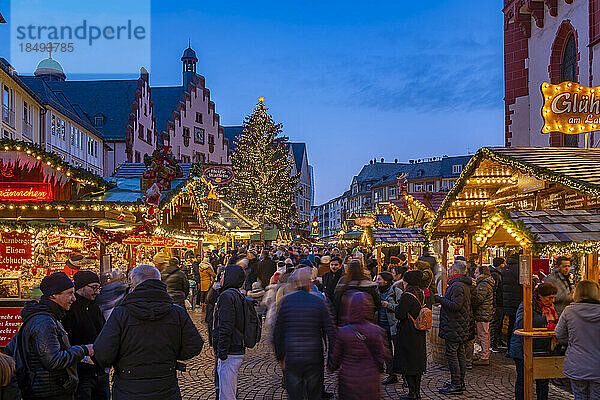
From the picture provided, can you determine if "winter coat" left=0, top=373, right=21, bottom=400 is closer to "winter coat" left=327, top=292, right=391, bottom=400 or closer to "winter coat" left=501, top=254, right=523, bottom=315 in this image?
"winter coat" left=327, top=292, right=391, bottom=400

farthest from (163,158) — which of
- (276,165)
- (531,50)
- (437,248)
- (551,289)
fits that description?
(276,165)

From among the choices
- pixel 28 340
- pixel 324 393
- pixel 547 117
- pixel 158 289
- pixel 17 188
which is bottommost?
pixel 324 393

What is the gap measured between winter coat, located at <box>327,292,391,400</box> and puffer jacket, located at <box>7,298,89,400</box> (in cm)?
234

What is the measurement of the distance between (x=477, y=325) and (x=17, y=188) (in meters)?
9.32

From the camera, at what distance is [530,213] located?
26.5 feet

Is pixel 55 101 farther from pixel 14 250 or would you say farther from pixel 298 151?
pixel 298 151

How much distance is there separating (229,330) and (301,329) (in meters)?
1.18

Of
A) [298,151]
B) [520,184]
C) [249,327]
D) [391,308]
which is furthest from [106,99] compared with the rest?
[298,151]

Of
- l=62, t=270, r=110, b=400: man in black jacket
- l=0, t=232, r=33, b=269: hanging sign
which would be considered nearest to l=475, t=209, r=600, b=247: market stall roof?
l=62, t=270, r=110, b=400: man in black jacket

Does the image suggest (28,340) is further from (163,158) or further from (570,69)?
(570,69)

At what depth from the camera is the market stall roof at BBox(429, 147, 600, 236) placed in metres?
9.16

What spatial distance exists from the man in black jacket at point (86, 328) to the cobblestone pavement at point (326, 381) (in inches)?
91.6

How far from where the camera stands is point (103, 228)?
1233cm

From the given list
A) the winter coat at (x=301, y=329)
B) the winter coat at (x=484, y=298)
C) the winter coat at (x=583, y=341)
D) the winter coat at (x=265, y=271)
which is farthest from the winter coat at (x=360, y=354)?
the winter coat at (x=265, y=271)
